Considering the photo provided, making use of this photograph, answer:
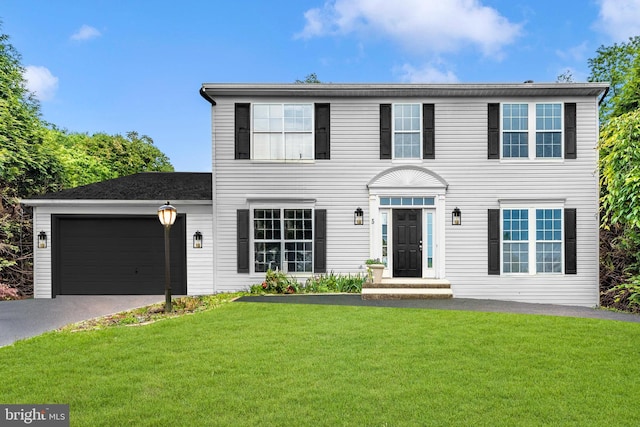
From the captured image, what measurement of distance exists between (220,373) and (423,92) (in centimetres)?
856

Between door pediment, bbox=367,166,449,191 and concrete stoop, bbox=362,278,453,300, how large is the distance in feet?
8.05

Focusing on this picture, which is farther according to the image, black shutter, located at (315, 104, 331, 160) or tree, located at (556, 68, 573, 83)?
tree, located at (556, 68, 573, 83)

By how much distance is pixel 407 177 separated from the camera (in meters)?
10.8

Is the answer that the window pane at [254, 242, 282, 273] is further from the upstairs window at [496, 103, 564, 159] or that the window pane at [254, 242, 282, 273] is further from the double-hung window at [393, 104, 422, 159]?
the upstairs window at [496, 103, 564, 159]

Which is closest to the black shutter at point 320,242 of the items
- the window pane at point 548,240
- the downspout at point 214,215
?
the downspout at point 214,215

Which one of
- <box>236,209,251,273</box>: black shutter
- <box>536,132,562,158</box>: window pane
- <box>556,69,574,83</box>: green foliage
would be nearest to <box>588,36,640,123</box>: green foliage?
<box>556,69,574,83</box>: green foliage

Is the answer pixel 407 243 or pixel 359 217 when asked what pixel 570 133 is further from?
pixel 359 217

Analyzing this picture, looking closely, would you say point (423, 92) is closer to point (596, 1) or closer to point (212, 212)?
point (212, 212)

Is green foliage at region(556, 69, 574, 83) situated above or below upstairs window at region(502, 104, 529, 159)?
Result: above

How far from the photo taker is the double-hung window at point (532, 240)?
10617 mm

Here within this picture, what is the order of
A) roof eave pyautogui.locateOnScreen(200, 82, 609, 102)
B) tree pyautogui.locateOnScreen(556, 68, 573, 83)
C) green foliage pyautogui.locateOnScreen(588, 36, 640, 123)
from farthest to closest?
tree pyautogui.locateOnScreen(556, 68, 573, 83), green foliage pyautogui.locateOnScreen(588, 36, 640, 123), roof eave pyautogui.locateOnScreen(200, 82, 609, 102)

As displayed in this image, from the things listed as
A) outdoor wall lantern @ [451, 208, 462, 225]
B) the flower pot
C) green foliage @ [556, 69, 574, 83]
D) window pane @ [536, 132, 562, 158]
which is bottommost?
the flower pot

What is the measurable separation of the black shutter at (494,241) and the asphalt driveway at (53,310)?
8.38 m

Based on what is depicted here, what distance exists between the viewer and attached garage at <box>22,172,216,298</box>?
1103 centimetres
